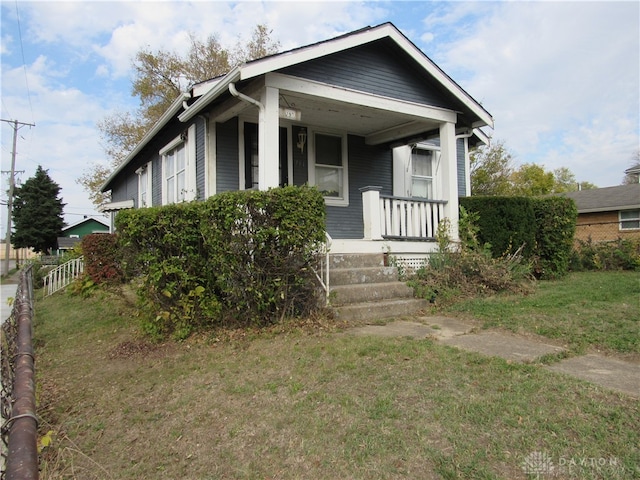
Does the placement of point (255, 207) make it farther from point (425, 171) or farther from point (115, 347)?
point (425, 171)

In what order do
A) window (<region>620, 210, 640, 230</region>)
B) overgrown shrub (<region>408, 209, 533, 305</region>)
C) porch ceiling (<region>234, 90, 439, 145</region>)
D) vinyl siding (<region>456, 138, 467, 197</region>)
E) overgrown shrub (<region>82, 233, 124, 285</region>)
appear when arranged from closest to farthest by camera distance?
1. overgrown shrub (<region>408, 209, 533, 305</region>)
2. porch ceiling (<region>234, 90, 439, 145</region>)
3. vinyl siding (<region>456, 138, 467, 197</region>)
4. overgrown shrub (<region>82, 233, 124, 285</region>)
5. window (<region>620, 210, 640, 230</region>)

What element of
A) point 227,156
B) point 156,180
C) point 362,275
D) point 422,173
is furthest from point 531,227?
point 156,180

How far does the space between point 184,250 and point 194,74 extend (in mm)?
25712

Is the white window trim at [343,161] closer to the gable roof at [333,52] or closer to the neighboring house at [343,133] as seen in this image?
the neighboring house at [343,133]

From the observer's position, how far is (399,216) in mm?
7902

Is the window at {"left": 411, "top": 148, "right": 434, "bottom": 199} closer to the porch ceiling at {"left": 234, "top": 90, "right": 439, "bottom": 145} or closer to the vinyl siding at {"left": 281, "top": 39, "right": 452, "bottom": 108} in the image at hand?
the porch ceiling at {"left": 234, "top": 90, "right": 439, "bottom": 145}

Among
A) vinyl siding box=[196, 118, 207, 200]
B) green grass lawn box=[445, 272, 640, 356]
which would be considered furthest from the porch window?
green grass lawn box=[445, 272, 640, 356]

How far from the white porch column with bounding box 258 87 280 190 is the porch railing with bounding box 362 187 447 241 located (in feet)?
5.95

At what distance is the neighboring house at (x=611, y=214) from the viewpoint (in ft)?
61.9

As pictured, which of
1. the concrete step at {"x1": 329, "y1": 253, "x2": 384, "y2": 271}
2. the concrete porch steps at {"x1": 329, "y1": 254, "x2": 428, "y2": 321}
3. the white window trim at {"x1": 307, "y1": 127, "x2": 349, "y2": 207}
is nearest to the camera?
the concrete porch steps at {"x1": 329, "y1": 254, "x2": 428, "y2": 321}

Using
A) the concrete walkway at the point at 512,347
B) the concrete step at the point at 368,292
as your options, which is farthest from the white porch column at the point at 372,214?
the concrete walkway at the point at 512,347

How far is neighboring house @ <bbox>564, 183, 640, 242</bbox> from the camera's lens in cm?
1888

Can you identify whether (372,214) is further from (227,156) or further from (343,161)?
(227,156)

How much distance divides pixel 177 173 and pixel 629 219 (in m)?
19.5
